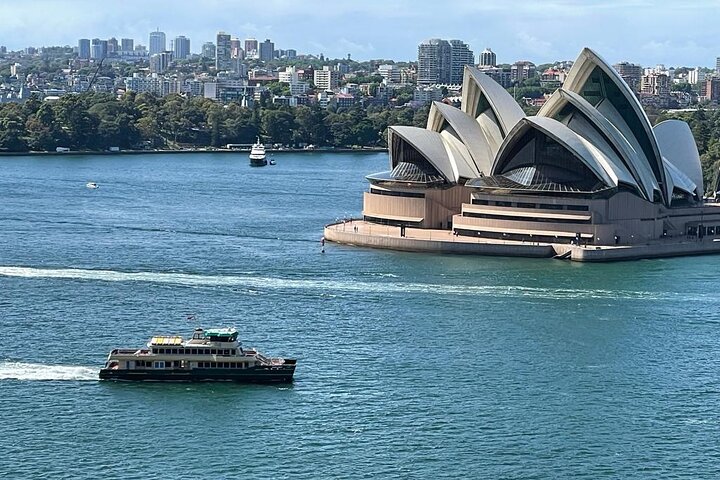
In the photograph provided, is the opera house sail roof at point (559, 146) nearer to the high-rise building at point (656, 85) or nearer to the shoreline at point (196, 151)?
the shoreline at point (196, 151)

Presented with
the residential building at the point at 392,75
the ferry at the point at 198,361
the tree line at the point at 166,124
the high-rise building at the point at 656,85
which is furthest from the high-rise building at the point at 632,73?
the ferry at the point at 198,361

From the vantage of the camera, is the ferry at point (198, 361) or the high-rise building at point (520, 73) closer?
the ferry at point (198, 361)

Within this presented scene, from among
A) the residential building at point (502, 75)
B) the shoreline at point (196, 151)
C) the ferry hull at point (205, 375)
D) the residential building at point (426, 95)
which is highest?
the residential building at point (502, 75)

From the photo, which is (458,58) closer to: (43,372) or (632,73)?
(632,73)

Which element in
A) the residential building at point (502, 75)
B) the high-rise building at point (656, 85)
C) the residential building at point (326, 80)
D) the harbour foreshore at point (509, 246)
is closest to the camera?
the harbour foreshore at point (509, 246)

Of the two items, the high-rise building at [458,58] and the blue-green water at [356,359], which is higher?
the high-rise building at [458,58]

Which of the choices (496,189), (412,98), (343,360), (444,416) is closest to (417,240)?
(496,189)

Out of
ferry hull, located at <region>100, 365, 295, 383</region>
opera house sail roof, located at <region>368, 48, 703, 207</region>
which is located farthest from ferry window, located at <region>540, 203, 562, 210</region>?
ferry hull, located at <region>100, 365, 295, 383</region>
